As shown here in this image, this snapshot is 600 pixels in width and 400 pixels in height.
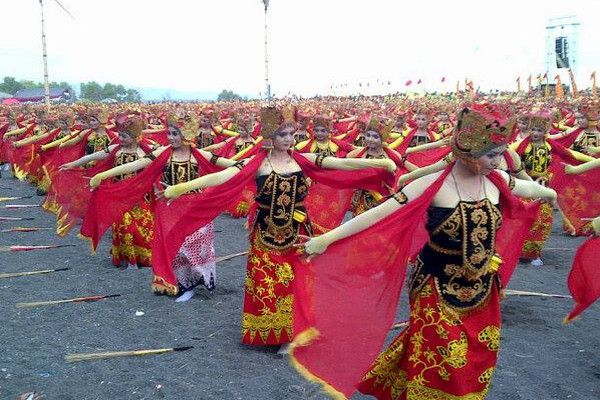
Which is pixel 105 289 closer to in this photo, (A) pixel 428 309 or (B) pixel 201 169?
(B) pixel 201 169

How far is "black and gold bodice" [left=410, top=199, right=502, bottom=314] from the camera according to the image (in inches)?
126

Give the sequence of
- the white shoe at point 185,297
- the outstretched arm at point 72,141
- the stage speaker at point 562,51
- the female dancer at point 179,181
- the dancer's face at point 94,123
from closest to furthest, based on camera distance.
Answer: the female dancer at point 179,181
the white shoe at point 185,297
the outstretched arm at point 72,141
the dancer's face at point 94,123
the stage speaker at point 562,51

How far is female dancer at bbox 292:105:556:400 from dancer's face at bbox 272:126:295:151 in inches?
68.3

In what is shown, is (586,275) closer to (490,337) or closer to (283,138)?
(490,337)

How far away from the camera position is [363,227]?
3.34m

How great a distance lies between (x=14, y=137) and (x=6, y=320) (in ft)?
37.4

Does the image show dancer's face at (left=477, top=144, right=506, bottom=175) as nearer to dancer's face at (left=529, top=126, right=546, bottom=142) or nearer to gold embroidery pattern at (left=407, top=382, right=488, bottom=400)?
gold embroidery pattern at (left=407, top=382, right=488, bottom=400)

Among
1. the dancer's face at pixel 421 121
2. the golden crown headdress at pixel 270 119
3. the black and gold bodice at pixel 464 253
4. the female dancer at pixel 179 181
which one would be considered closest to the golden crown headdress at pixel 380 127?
the female dancer at pixel 179 181

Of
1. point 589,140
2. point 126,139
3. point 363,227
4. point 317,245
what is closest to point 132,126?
point 126,139

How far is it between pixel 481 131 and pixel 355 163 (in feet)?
6.29

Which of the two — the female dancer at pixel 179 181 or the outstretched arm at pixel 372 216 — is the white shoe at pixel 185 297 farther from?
the outstretched arm at pixel 372 216

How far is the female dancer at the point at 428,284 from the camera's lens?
3.19m

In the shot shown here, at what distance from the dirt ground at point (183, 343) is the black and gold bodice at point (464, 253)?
1.54 metres

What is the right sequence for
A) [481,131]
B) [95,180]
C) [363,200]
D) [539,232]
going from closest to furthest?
[481,131] → [95,180] → [363,200] → [539,232]
